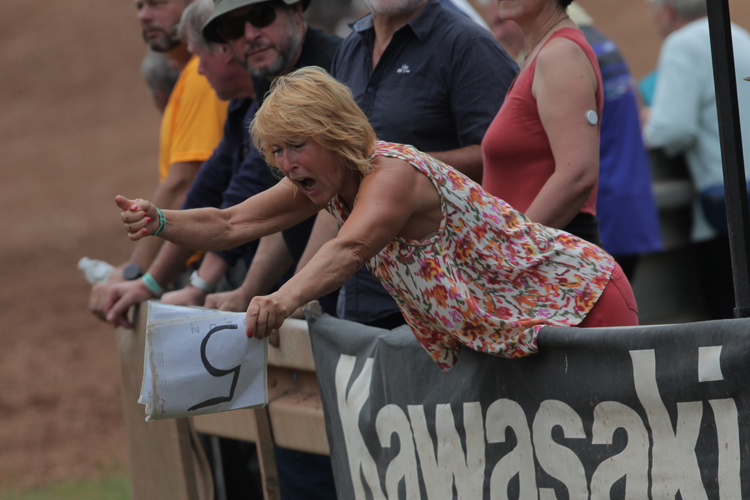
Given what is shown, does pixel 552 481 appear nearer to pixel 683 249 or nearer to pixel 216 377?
pixel 216 377

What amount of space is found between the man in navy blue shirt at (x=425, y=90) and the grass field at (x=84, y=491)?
2668 millimetres

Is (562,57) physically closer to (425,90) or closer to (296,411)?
(425,90)

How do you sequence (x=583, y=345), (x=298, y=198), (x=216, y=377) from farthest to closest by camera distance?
(x=298, y=198)
(x=216, y=377)
(x=583, y=345)

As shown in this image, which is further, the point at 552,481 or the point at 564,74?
the point at 564,74

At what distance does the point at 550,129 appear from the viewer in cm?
284

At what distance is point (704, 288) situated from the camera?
20.8 ft

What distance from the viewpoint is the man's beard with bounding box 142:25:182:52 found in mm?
5121

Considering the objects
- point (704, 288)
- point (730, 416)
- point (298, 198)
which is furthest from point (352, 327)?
point (704, 288)

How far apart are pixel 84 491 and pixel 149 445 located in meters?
1.82

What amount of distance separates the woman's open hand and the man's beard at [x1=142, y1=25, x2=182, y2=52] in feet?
8.99

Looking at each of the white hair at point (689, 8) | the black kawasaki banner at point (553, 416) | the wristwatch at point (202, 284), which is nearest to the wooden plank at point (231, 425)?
the wristwatch at point (202, 284)

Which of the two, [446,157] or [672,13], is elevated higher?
[672,13]

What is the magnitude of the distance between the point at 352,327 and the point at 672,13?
3.45m

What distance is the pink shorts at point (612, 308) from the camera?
2576 millimetres
